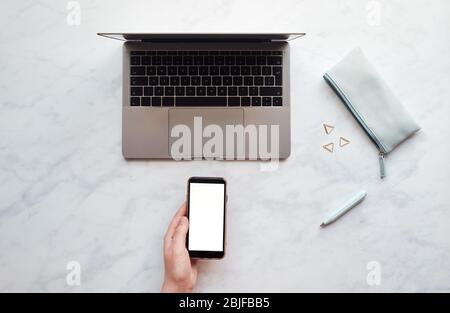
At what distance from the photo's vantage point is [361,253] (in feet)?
3.03

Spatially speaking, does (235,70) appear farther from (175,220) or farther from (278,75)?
(175,220)

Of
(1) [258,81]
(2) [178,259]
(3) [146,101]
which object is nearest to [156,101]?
(3) [146,101]

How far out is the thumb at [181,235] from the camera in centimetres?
87

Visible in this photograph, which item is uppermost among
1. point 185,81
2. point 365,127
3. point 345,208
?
point 185,81

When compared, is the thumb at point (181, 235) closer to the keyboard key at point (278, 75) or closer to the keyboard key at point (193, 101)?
the keyboard key at point (193, 101)

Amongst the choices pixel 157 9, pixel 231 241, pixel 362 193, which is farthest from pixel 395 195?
pixel 157 9

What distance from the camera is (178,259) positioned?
866 millimetres

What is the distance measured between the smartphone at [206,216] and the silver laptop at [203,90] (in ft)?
0.30

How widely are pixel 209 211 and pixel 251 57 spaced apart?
1.13ft

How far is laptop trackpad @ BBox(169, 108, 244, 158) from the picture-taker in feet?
3.01

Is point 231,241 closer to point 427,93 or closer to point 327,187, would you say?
point 327,187

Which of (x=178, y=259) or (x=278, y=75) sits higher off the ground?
(x=278, y=75)

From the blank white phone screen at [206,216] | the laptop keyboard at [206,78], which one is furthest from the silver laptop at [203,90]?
the blank white phone screen at [206,216]

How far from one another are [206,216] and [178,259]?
0.11 m
